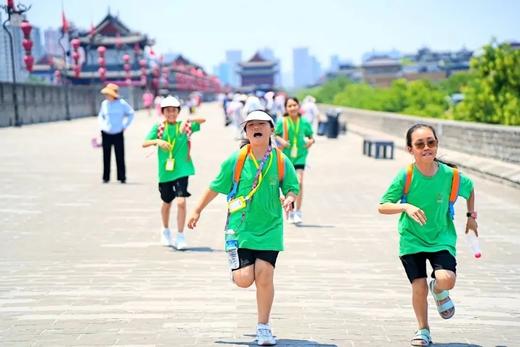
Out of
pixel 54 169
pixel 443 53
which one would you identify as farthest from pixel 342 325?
pixel 443 53

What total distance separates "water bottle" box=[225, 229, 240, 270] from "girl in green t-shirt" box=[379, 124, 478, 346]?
93 cm

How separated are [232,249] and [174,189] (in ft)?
11.1

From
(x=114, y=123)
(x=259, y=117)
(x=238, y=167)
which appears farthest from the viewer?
(x=114, y=123)

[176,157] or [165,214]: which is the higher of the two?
[176,157]

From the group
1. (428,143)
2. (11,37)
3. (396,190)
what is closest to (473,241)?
(396,190)

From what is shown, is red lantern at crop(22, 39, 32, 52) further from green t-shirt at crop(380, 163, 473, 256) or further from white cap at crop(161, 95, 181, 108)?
green t-shirt at crop(380, 163, 473, 256)

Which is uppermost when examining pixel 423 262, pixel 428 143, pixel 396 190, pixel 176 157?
pixel 428 143

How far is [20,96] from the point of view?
34281 millimetres

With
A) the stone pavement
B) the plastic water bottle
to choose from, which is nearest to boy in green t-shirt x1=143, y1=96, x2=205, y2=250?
the stone pavement

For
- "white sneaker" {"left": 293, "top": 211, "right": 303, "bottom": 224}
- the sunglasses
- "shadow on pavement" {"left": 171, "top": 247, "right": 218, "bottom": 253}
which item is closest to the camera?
the sunglasses

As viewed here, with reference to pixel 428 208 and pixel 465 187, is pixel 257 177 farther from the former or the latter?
pixel 465 187

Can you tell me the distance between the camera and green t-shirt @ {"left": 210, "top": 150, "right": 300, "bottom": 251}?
454 centimetres

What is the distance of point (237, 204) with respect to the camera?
459 centimetres

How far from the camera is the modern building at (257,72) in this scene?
160 meters
